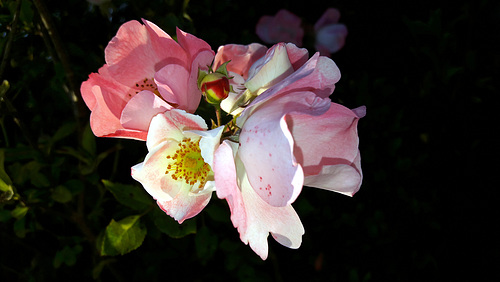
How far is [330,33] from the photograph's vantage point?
1.35 meters

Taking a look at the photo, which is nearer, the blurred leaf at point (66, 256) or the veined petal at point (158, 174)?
the veined petal at point (158, 174)

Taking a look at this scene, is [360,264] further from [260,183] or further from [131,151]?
[260,183]

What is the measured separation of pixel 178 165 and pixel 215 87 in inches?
4.8

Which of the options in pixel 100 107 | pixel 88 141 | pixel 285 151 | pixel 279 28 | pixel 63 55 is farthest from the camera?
pixel 279 28

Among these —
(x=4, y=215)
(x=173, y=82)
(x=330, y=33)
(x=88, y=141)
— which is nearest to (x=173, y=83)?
(x=173, y=82)

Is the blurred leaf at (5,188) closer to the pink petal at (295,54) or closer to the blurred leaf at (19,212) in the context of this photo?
the blurred leaf at (19,212)

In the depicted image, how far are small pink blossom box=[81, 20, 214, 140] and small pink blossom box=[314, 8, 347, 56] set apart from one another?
0.83 m

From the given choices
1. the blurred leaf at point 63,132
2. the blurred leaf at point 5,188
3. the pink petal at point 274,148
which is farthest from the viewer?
the blurred leaf at point 63,132

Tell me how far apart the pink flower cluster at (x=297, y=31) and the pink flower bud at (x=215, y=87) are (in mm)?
782

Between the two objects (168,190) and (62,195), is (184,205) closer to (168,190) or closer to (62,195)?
(168,190)

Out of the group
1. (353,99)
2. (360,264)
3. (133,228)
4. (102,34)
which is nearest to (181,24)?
(102,34)

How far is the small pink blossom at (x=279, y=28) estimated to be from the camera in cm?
128

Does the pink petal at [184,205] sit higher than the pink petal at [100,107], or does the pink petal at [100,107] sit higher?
the pink petal at [100,107]

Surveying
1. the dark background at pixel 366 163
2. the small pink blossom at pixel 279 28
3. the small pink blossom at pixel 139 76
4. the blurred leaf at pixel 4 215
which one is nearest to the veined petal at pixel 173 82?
the small pink blossom at pixel 139 76
